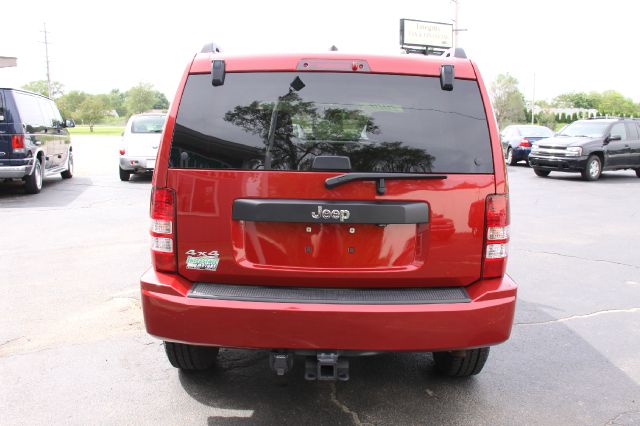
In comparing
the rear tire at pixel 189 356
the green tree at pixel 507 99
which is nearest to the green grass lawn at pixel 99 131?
the green tree at pixel 507 99

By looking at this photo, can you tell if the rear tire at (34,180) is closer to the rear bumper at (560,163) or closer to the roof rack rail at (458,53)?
the roof rack rail at (458,53)

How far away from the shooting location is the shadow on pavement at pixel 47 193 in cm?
1136

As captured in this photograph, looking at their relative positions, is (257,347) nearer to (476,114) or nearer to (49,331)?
(476,114)

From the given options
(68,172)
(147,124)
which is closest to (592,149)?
(147,124)

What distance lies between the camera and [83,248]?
24.7ft

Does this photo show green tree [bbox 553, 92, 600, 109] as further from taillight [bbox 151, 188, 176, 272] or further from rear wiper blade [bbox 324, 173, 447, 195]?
taillight [bbox 151, 188, 176, 272]

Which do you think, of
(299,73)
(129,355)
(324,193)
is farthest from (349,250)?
(129,355)

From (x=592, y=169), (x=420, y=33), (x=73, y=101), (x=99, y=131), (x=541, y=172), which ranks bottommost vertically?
(x=541, y=172)

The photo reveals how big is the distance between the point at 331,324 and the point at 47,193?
1192 centimetres

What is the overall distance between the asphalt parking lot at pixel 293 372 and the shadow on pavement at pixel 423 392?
1 cm

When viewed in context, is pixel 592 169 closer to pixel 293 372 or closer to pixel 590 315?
pixel 590 315

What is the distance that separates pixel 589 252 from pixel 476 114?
548 centimetres

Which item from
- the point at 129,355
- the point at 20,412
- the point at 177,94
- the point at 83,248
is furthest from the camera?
the point at 83,248

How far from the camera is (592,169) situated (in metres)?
17.2
